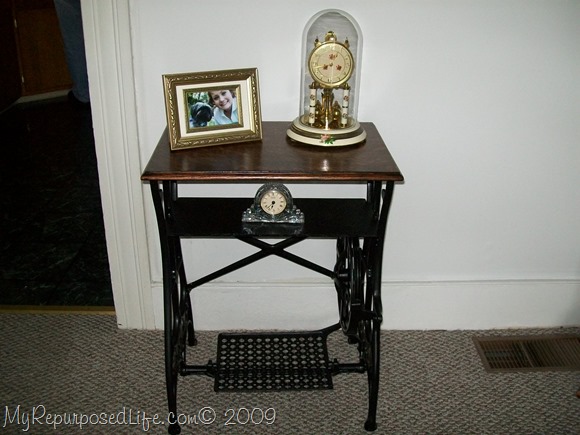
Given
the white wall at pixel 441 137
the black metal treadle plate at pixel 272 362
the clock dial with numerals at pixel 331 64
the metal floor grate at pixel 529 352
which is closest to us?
the clock dial with numerals at pixel 331 64

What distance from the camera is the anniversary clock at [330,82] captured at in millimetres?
1596

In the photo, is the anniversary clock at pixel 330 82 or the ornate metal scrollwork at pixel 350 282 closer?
the anniversary clock at pixel 330 82

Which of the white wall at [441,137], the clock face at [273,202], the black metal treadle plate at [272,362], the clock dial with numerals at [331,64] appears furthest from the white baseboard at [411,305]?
the clock dial with numerals at [331,64]

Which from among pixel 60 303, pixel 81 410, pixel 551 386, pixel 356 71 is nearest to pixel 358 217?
pixel 356 71

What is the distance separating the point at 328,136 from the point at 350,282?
502mm

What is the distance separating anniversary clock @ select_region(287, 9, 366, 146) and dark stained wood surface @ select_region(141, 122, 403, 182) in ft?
0.12

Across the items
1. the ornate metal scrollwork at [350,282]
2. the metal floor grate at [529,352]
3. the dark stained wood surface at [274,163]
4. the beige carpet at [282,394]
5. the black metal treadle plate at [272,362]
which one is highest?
the dark stained wood surface at [274,163]

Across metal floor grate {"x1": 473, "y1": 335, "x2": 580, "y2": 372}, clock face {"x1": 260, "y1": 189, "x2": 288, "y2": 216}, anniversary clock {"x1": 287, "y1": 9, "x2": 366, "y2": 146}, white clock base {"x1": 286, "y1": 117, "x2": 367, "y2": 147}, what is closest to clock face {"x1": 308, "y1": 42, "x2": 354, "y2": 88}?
anniversary clock {"x1": 287, "y1": 9, "x2": 366, "y2": 146}

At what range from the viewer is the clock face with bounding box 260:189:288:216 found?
5.29 ft

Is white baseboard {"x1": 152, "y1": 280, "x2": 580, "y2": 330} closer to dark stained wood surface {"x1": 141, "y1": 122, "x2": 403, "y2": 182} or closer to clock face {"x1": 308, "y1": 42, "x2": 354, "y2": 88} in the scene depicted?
dark stained wood surface {"x1": 141, "y1": 122, "x2": 403, "y2": 182}

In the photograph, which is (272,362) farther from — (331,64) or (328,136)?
(331,64)

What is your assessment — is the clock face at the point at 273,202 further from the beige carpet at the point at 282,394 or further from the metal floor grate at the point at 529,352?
the metal floor grate at the point at 529,352

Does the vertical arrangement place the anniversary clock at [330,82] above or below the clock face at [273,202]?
above

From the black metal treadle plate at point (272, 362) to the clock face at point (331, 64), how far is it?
92 cm
